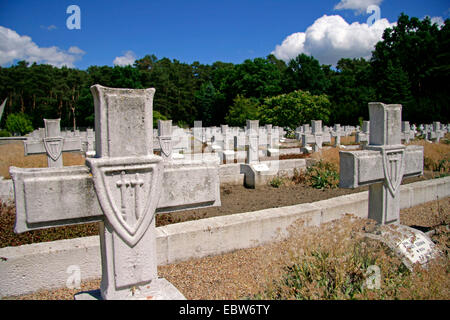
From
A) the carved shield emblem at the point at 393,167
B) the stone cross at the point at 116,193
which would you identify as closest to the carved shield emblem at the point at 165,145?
the carved shield emblem at the point at 393,167

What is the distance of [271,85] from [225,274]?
48.2 m

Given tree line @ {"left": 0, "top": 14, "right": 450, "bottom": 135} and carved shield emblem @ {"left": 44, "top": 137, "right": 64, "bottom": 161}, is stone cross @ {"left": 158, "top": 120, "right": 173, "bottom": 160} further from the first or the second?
tree line @ {"left": 0, "top": 14, "right": 450, "bottom": 135}

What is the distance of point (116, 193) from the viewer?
2115 mm

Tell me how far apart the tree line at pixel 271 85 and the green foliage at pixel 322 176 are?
26950 mm

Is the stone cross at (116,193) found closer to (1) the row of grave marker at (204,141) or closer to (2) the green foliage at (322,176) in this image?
(1) the row of grave marker at (204,141)

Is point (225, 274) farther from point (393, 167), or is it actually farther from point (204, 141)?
point (204, 141)

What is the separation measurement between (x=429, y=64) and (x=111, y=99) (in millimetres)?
54119

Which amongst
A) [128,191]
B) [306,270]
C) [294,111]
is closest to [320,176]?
[306,270]

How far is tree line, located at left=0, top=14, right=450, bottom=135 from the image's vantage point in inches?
1677

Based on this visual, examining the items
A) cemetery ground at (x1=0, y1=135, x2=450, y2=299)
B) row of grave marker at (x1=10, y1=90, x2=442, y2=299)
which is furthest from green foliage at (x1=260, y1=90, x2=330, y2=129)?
row of grave marker at (x1=10, y1=90, x2=442, y2=299)

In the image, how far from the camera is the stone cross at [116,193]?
201cm

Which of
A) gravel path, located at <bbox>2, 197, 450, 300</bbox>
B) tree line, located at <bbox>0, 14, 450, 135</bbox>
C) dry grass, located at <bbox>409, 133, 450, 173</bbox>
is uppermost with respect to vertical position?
tree line, located at <bbox>0, 14, 450, 135</bbox>

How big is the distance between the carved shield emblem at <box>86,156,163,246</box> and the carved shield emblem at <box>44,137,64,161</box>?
6.73 meters
